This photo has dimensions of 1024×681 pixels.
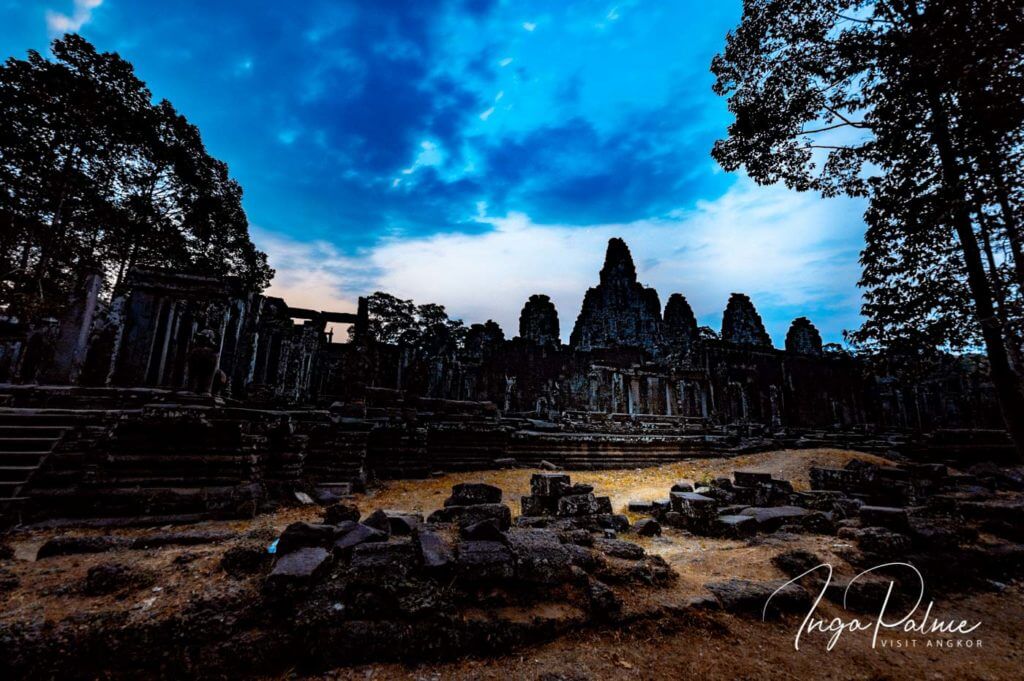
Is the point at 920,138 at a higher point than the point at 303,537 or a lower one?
higher

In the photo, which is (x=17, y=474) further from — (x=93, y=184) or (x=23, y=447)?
(x=93, y=184)

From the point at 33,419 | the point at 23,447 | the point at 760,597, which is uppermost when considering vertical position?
the point at 33,419

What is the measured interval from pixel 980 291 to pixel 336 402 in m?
15.7

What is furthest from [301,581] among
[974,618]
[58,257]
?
[58,257]

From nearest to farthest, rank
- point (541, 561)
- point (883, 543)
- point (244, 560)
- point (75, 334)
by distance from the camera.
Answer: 1. point (244, 560)
2. point (541, 561)
3. point (883, 543)
4. point (75, 334)

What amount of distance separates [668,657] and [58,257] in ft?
85.0

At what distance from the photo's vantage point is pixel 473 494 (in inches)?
256

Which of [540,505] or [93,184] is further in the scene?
[93,184]

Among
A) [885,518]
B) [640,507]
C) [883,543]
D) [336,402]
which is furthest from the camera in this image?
[336,402]

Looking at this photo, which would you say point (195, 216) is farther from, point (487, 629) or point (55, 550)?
point (487, 629)

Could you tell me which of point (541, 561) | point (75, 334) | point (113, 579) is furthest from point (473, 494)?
point (75, 334)

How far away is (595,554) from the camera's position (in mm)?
4000

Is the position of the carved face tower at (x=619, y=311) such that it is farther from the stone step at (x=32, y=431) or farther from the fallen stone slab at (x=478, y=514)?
the stone step at (x=32, y=431)

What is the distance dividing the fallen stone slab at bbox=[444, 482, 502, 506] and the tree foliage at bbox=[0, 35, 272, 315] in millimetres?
16690
